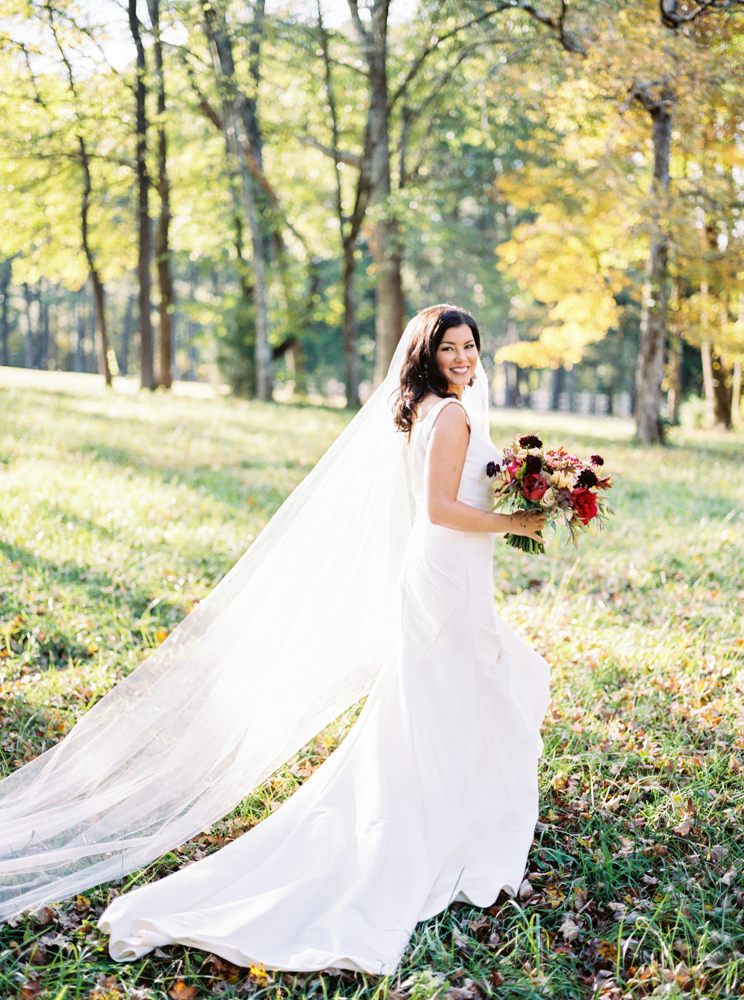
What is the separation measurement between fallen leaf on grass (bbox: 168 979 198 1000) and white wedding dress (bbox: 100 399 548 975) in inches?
6.1

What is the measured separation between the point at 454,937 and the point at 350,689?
124cm

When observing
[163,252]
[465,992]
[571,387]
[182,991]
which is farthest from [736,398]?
[182,991]

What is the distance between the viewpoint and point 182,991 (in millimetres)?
2889

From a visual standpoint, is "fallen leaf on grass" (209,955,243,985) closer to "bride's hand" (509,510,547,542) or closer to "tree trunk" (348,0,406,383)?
"bride's hand" (509,510,547,542)

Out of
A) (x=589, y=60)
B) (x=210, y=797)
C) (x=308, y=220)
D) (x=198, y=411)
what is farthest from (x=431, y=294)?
(x=210, y=797)

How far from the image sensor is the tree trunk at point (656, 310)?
49.8ft

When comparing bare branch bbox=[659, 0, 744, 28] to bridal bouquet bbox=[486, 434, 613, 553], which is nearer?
bridal bouquet bbox=[486, 434, 613, 553]

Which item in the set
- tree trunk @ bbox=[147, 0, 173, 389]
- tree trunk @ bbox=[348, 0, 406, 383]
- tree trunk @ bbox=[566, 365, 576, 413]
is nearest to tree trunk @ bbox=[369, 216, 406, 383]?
tree trunk @ bbox=[348, 0, 406, 383]

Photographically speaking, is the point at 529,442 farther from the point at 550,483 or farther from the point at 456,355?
the point at 456,355

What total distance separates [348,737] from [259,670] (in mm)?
622

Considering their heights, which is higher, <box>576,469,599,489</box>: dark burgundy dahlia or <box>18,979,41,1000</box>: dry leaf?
<box>576,469,599,489</box>: dark burgundy dahlia

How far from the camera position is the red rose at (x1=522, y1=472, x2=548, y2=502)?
328cm

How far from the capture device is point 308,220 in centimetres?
2636

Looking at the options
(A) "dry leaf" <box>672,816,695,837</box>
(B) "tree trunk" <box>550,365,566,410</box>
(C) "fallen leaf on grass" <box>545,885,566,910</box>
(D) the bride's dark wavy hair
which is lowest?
(C) "fallen leaf on grass" <box>545,885,566,910</box>
